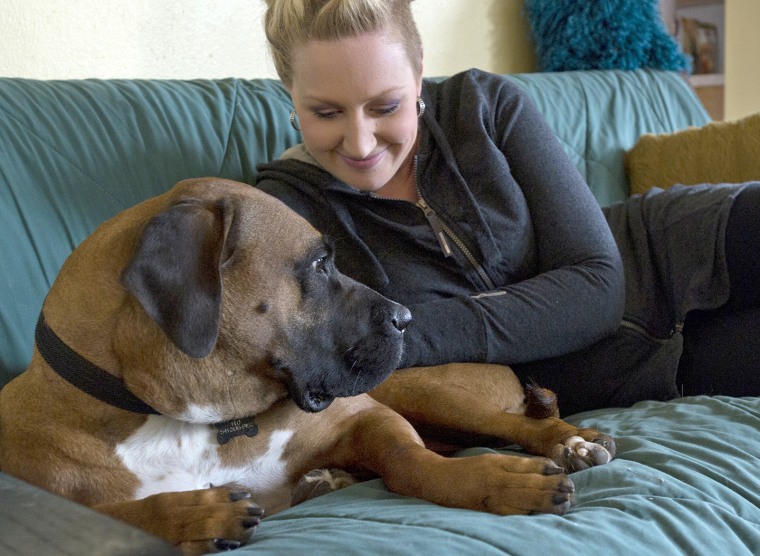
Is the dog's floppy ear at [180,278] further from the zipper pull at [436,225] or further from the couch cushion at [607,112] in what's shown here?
the couch cushion at [607,112]

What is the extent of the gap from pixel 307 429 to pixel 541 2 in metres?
2.65

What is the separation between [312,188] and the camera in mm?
2088

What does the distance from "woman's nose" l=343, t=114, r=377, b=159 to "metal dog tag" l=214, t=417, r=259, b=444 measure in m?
0.69

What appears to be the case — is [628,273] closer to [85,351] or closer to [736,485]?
[736,485]

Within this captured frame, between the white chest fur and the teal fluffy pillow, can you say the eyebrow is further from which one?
the teal fluffy pillow

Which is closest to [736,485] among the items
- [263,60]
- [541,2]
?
[263,60]

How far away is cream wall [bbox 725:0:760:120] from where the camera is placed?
480 centimetres

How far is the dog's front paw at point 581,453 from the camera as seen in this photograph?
1540 mm

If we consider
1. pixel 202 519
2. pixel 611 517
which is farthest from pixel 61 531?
pixel 611 517

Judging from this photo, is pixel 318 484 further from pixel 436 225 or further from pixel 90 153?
pixel 90 153

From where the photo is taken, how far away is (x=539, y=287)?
1995mm

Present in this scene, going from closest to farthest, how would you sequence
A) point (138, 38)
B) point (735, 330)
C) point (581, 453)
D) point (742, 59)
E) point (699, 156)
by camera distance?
point (581, 453)
point (735, 330)
point (138, 38)
point (699, 156)
point (742, 59)

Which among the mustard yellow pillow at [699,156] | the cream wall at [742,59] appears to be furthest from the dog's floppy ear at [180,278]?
the cream wall at [742,59]

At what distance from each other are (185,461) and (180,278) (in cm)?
37
